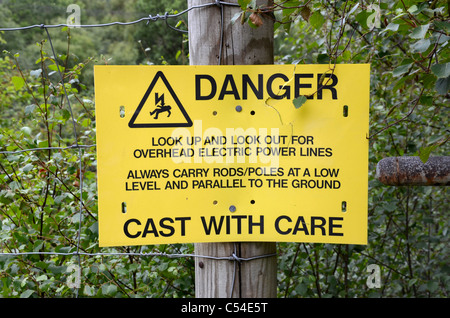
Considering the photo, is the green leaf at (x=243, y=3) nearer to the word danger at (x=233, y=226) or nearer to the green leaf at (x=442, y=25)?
the green leaf at (x=442, y=25)

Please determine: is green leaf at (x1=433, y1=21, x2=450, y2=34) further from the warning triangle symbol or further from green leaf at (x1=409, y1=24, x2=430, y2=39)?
the warning triangle symbol

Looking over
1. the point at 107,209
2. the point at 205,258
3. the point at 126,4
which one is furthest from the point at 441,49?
the point at 126,4

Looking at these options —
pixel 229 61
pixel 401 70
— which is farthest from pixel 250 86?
pixel 401 70

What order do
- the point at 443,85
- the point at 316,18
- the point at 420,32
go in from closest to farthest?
the point at 420,32
the point at 443,85
the point at 316,18

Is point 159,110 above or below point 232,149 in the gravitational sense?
above

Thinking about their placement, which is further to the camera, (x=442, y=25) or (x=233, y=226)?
(x=233, y=226)

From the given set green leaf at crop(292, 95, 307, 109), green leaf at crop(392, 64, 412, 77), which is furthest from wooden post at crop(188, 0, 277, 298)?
green leaf at crop(392, 64, 412, 77)

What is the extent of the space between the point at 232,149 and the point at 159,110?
0.28m

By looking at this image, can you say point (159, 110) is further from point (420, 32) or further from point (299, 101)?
point (420, 32)

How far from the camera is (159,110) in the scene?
1.31m

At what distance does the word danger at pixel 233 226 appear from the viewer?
132cm

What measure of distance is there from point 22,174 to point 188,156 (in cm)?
106

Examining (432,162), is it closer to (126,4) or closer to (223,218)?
(223,218)

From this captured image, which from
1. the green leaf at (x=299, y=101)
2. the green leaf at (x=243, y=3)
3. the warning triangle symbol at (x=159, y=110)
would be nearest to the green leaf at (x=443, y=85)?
the green leaf at (x=299, y=101)
